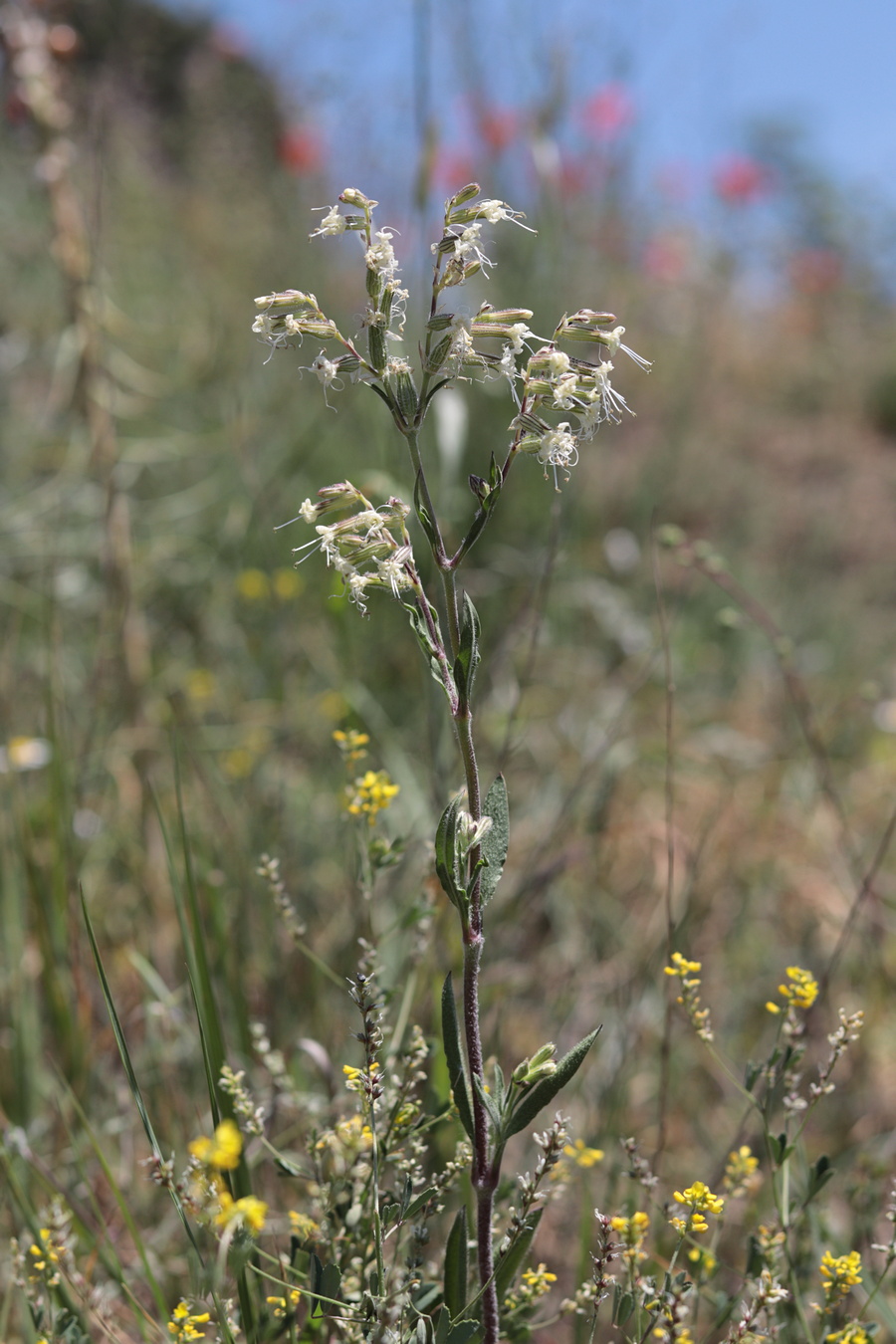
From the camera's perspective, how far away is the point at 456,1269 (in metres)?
0.73

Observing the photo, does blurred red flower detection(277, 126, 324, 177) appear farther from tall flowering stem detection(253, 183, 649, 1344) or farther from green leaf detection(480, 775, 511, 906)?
green leaf detection(480, 775, 511, 906)

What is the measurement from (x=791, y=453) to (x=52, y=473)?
3.61 m

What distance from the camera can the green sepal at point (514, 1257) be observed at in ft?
2.38

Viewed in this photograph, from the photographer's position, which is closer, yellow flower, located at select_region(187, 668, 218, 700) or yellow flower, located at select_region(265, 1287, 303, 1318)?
yellow flower, located at select_region(265, 1287, 303, 1318)

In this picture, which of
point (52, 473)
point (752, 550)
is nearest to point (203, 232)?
point (52, 473)

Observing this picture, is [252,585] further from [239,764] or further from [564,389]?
[564,389]

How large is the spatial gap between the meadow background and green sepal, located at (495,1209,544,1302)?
250mm

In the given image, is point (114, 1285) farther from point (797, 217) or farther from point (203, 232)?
point (797, 217)

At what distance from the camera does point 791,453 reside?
507 cm

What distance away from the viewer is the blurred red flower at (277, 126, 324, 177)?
16.7 ft

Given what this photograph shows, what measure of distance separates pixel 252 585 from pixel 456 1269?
6.13 feet

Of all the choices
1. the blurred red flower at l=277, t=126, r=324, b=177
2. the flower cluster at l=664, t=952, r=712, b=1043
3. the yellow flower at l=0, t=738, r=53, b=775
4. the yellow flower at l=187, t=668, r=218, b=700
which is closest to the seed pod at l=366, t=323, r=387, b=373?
the flower cluster at l=664, t=952, r=712, b=1043

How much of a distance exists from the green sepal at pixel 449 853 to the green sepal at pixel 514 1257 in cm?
24

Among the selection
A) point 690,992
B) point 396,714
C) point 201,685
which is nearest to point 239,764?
point 201,685
